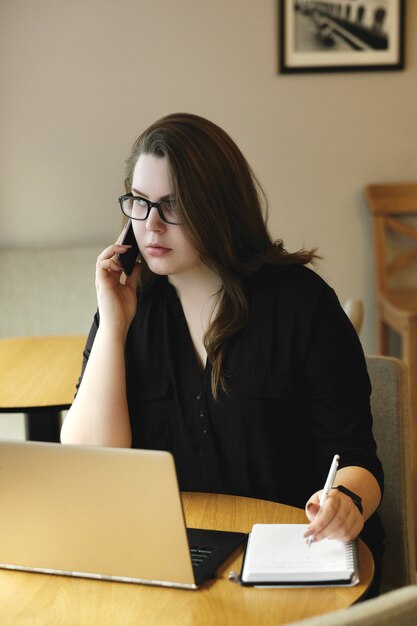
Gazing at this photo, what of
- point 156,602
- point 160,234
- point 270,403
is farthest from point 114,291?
point 156,602

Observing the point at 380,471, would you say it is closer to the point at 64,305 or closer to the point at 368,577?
the point at 368,577

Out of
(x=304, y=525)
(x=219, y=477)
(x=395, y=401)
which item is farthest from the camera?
(x=395, y=401)

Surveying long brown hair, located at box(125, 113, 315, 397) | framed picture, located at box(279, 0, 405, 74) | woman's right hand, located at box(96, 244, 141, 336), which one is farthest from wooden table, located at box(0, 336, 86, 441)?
framed picture, located at box(279, 0, 405, 74)

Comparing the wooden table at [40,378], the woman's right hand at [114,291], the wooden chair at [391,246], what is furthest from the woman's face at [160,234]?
the wooden chair at [391,246]

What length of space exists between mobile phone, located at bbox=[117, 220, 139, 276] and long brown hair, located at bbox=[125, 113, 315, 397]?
0.15 meters

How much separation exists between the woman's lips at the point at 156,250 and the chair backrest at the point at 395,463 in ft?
1.56

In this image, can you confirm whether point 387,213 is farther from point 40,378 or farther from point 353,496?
point 353,496

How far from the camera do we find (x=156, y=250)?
4.97 feet

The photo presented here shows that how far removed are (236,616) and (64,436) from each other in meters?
0.61

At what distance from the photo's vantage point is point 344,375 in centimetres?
146

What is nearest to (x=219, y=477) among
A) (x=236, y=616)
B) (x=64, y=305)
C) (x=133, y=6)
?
(x=236, y=616)

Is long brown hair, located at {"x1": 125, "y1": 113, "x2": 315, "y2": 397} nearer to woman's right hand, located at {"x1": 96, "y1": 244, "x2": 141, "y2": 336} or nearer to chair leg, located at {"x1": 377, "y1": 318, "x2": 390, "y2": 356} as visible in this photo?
woman's right hand, located at {"x1": 96, "y1": 244, "x2": 141, "y2": 336}

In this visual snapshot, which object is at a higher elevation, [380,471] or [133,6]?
[133,6]

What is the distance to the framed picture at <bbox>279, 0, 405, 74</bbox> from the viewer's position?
344 centimetres
